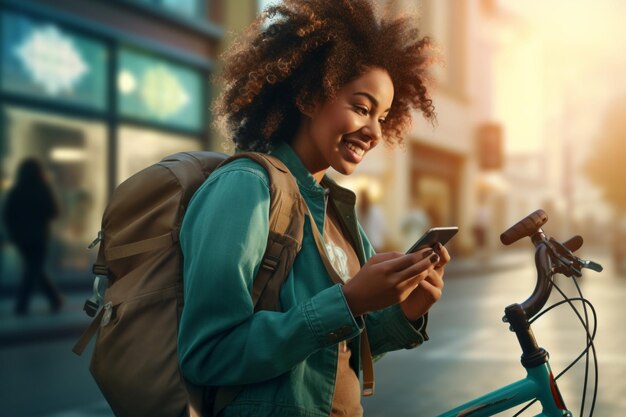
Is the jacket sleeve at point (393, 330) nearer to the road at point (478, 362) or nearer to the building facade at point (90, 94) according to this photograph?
the road at point (478, 362)

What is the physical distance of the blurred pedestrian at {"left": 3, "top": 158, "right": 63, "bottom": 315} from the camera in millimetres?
10797

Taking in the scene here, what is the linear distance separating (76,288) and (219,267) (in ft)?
41.5

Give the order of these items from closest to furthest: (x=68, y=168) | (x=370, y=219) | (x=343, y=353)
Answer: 1. (x=343, y=353)
2. (x=68, y=168)
3. (x=370, y=219)

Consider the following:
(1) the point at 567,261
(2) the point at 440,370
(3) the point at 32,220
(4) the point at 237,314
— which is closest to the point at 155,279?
(4) the point at 237,314

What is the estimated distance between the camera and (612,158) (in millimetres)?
45438

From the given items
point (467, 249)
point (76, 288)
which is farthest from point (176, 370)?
point (467, 249)

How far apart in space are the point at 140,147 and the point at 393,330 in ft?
44.9

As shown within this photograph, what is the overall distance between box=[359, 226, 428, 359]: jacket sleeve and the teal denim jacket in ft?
1.16

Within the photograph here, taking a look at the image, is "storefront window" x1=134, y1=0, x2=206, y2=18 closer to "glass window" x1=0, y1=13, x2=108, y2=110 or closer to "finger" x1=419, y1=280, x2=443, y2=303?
"glass window" x1=0, y1=13, x2=108, y2=110

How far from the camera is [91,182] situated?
14055 millimetres

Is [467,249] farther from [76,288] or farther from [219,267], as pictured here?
[219,267]

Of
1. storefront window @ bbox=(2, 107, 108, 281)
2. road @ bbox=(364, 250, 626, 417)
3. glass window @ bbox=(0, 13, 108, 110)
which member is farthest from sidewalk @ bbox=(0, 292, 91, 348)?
A: road @ bbox=(364, 250, 626, 417)

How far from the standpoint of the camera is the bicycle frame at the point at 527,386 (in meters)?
1.84

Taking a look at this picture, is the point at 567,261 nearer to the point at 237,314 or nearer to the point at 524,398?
the point at 524,398
